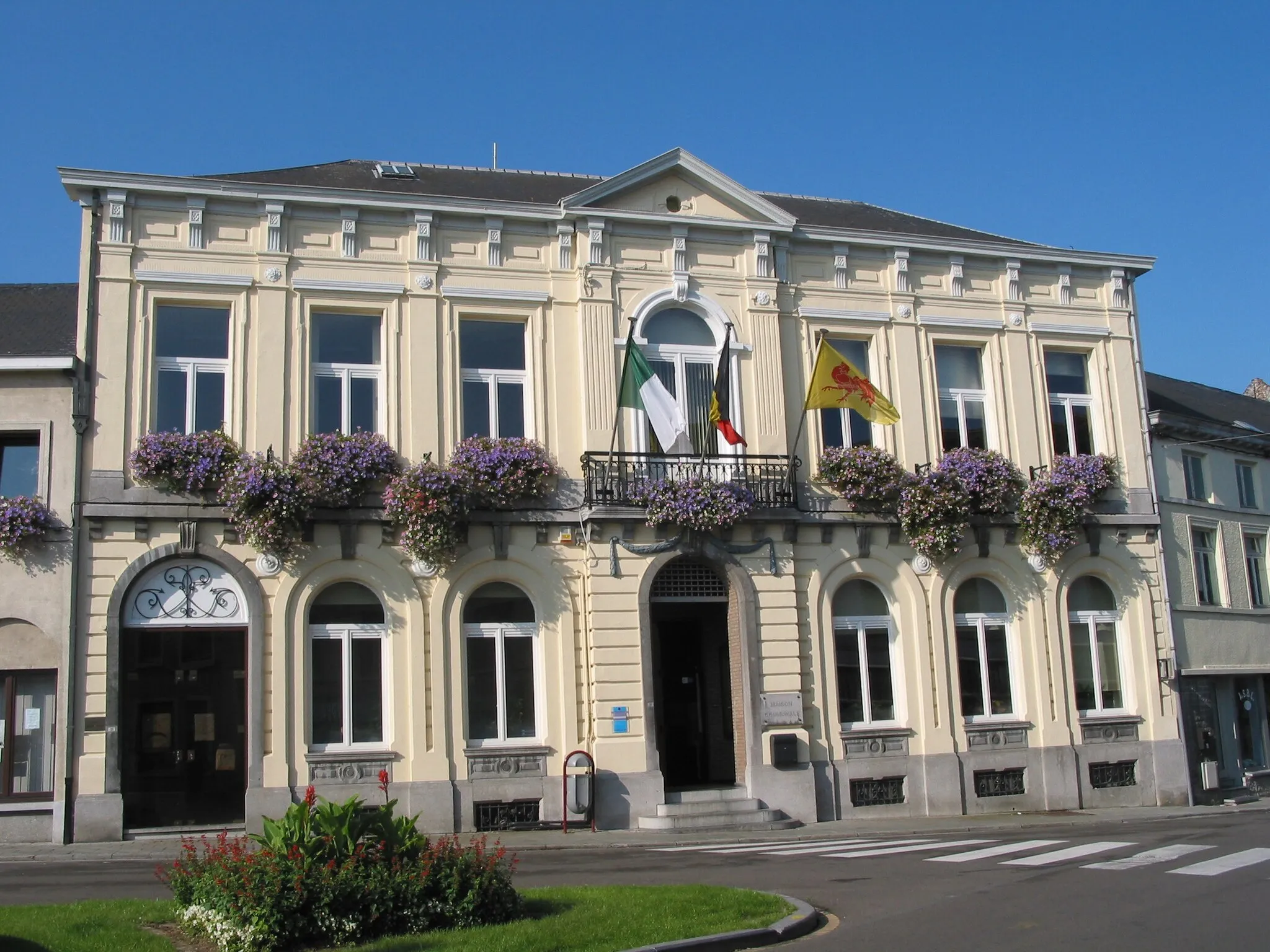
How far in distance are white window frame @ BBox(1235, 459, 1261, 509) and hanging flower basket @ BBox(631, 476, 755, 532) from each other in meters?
12.4

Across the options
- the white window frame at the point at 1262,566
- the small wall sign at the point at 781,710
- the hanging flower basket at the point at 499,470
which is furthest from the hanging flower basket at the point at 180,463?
the white window frame at the point at 1262,566

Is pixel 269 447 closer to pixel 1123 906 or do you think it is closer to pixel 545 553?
pixel 545 553

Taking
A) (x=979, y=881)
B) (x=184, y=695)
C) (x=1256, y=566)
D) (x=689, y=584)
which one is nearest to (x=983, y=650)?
(x=689, y=584)

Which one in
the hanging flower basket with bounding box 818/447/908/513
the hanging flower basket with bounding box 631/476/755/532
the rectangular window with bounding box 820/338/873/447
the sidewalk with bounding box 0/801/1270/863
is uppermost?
the rectangular window with bounding box 820/338/873/447

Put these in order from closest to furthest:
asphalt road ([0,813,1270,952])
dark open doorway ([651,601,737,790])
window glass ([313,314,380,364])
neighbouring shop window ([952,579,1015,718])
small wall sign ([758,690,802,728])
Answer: asphalt road ([0,813,1270,952]), window glass ([313,314,380,364]), small wall sign ([758,690,802,728]), dark open doorway ([651,601,737,790]), neighbouring shop window ([952,579,1015,718])

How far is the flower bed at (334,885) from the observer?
905cm

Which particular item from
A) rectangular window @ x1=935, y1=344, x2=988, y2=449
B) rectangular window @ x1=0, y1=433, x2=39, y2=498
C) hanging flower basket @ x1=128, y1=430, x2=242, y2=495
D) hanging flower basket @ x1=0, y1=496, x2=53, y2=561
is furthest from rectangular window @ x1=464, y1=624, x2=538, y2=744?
rectangular window @ x1=935, y1=344, x2=988, y2=449

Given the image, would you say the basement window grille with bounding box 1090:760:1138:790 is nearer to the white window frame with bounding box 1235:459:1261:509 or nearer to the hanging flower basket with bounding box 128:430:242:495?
the white window frame with bounding box 1235:459:1261:509

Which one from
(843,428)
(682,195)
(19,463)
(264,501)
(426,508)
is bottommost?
(426,508)

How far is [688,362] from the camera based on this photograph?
21.4 m

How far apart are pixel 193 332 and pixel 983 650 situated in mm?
14236

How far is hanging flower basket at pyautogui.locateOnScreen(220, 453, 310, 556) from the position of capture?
17.9 meters

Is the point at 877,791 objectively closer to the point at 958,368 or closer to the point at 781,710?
the point at 781,710

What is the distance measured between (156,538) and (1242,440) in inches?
822
